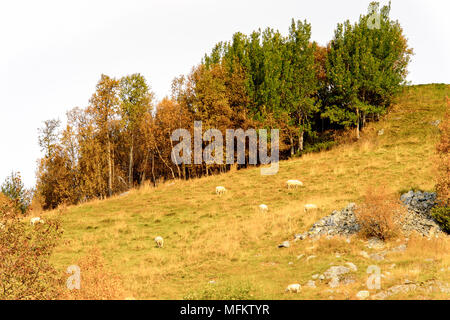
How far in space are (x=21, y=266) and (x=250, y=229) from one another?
14805 mm

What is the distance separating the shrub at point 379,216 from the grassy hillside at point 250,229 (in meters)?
1.04

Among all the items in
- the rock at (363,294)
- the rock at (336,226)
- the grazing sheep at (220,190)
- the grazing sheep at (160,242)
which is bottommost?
the grazing sheep at (160,242)

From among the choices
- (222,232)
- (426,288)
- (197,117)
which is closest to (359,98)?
(197,117)

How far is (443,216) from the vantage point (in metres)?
22.7

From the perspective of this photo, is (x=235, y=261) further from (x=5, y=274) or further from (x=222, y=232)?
(x=5, y=274)

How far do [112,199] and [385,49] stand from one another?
4240 centimetres

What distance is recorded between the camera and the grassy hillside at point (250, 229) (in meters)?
18.6

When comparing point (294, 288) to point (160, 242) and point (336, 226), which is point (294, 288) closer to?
point (336, 226)

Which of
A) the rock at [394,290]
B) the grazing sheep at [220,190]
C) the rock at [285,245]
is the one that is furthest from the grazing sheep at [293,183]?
the rock at [394,290]

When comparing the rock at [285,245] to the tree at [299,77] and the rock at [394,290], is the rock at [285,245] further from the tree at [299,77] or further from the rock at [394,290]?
the tree at [299,77]

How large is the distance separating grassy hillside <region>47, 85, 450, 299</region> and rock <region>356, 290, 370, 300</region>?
1.16ft

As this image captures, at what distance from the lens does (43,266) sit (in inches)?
655

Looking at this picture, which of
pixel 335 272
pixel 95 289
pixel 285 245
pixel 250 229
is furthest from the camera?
pixel 250 229

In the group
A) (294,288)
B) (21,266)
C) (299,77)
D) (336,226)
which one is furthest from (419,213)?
(299,77)
